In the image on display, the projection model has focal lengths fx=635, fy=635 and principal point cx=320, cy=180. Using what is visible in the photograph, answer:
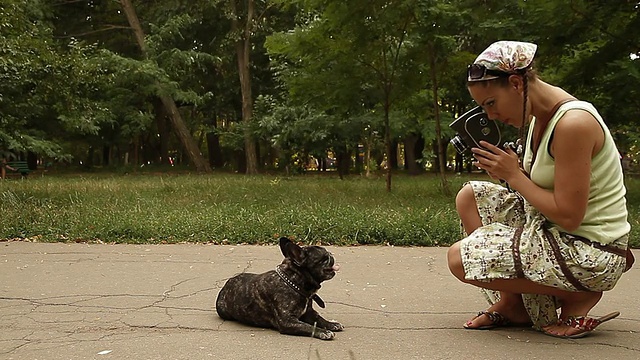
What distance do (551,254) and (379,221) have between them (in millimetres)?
4942

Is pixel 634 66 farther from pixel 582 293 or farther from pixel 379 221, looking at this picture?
pixel 582 293

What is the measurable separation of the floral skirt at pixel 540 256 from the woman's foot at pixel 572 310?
20cm

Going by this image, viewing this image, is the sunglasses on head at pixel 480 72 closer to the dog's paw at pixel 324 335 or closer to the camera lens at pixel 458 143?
the camera lens at pixel 458 143

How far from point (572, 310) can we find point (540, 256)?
61 cm

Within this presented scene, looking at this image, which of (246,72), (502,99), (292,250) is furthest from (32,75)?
(246,72)

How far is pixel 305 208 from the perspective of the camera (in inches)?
404

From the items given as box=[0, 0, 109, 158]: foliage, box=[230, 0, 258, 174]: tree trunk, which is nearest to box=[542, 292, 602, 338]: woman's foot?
box=[0, 0, 109, 158]: foliage

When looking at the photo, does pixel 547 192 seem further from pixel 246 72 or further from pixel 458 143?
pixel 246 72

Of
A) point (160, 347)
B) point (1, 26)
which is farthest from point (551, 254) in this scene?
point (1, 26)

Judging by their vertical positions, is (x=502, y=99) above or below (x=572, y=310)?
above

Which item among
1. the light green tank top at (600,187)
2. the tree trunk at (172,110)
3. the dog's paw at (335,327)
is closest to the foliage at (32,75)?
the dog's paw at (335,327)

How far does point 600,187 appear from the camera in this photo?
3494 millimetres

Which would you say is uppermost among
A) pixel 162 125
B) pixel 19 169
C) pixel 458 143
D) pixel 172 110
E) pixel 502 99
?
pixel 172 110

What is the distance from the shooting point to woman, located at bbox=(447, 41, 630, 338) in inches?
132
